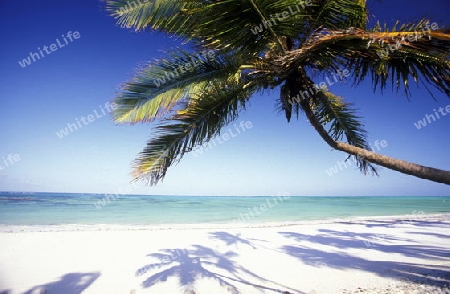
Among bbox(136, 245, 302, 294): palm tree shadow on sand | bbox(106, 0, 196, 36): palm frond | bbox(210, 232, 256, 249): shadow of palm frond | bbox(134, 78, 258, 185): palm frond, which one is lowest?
bbox(210, 232, 256, 249): shadow of palm frond

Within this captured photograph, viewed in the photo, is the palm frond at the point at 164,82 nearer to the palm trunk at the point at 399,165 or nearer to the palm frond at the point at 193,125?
the palm frond at the point at 193,125

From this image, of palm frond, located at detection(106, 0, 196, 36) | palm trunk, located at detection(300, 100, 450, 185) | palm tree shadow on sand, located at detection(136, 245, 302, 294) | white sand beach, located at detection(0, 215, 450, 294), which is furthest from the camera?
palm tree shadow on sand, located at detection(136, 245, 302, 294)

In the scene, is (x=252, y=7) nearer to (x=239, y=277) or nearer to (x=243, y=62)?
(x=243, y=62)

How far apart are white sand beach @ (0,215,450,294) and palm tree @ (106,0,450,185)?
124 inches

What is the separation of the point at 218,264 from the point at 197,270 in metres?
0.71

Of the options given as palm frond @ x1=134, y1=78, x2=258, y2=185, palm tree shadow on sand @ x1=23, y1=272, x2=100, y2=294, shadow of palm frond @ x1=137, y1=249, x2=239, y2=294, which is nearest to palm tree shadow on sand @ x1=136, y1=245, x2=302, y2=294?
shadow of palm frond @ x1=137, y1=249, x2=239, y2=294

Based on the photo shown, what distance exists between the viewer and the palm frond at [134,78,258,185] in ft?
10.2

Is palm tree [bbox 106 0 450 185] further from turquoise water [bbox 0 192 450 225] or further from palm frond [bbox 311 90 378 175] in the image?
turquoise water [bbox 0 192 450 225]

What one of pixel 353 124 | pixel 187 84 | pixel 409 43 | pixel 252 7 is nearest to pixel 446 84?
pixel 409 43

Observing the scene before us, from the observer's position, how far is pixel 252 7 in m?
2.35

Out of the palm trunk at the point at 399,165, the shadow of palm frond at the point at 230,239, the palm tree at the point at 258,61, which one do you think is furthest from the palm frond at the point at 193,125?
the shadow of palm frond at the point at 230,239

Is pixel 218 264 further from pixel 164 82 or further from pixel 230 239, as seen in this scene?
pixel 164 82

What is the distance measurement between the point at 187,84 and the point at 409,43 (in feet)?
8.45

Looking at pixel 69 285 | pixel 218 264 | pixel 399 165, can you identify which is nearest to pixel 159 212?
pixel 218 264
